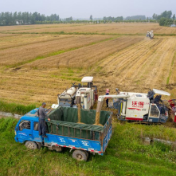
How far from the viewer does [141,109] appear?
1126 centimetres

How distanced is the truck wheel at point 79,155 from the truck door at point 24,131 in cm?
216

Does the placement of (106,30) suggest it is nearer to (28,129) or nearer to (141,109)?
(141,109)

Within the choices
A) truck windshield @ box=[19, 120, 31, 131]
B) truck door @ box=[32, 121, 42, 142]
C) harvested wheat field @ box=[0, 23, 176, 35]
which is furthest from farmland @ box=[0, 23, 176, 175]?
harvested wheat field @ box=[0, 23, 176, 35]

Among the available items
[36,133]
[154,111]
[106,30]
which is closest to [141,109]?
[154,111]

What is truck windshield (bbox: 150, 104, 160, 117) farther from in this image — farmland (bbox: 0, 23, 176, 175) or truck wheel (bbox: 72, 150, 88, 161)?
truck wheel (bbox: 72, 150, 88, 161)

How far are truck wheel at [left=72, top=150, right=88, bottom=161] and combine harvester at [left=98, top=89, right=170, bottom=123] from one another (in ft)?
13.1

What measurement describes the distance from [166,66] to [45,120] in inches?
779

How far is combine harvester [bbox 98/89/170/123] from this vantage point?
11.1 meters

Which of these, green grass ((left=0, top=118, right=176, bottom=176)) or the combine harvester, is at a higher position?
the combine harvester

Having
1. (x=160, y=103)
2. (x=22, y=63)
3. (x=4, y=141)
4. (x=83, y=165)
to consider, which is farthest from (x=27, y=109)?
(x=22, y=63)

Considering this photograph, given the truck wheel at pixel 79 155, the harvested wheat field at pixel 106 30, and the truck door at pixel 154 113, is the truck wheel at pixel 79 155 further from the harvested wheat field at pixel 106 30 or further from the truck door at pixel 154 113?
the harvested wheat field at pixel 106 30

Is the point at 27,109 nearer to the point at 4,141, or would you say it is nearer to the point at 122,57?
the point at 4,141

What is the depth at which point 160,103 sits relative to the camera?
12469 mm

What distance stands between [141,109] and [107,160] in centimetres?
416
